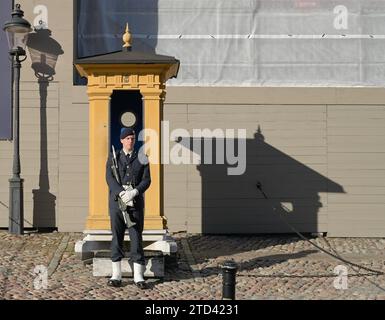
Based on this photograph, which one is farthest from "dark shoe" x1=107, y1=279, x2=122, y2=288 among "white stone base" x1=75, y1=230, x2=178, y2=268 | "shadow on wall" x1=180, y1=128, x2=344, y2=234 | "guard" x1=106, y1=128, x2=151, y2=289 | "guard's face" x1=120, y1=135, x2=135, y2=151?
"shadow on wall" x1=180, y1=128, x2=344, y2=234

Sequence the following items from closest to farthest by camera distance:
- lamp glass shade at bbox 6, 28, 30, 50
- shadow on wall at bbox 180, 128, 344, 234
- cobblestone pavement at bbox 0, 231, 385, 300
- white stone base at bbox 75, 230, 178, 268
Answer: cobblestone pavement at bbox 0, 231, 385, 300 → white stone base at bbox 75, 230, 178, 268 → lamp glass shade at bbox 6, 28, 30, 50 → shadow on wall at bbox 180, 128, 344, 234

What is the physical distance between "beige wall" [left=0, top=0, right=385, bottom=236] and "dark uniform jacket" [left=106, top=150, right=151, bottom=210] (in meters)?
3.51

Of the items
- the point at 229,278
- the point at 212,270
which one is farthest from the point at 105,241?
the point at 229,278

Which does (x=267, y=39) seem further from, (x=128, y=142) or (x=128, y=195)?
(x=128, y=195)

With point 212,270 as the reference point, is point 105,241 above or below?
above

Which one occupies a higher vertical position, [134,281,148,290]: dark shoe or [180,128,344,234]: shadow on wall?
[180,128,344,234]: shadow on wall

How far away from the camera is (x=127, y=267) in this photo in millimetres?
6293

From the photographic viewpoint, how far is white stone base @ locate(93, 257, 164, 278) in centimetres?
630

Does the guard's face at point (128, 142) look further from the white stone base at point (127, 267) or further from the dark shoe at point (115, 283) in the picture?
the dark shoe at point (115, 283)

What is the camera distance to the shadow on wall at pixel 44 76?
965cm

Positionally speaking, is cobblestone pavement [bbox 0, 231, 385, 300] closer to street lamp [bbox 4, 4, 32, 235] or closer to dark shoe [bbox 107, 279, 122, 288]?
dark shoe [bbox 107, 279, 122, 288]

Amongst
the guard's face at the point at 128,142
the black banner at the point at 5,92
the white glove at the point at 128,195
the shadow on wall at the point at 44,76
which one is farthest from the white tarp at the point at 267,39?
the white glove at the point at 128,195

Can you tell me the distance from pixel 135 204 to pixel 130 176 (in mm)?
330

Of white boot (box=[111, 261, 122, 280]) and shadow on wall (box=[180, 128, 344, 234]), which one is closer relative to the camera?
white boot (box=[111, 261, 122, 280])
